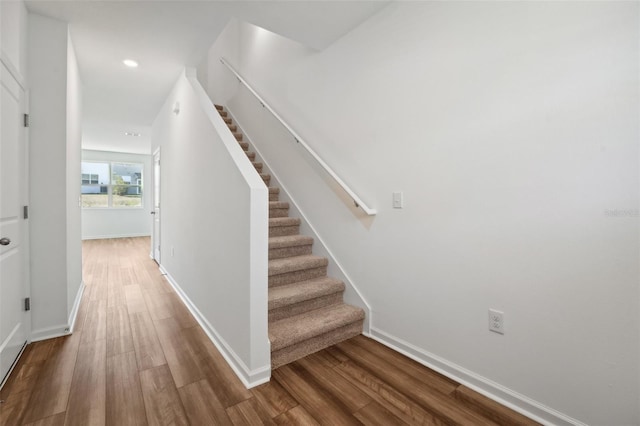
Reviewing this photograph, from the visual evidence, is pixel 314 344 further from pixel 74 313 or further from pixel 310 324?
pixel 74 313

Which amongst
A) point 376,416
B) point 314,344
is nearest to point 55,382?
point 314,344

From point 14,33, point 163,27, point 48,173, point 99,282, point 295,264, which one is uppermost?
point 163,27

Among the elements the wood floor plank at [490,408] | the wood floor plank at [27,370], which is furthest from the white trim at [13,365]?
the wood floor plank at [490,408]

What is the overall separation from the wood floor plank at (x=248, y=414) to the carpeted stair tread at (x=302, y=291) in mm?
659

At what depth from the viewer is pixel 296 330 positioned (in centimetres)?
205

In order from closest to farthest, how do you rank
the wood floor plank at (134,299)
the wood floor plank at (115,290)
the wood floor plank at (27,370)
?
the wood floor plank at (27,370) < the wood floor plank at (134,299) < the wood floor plank at (115,290)

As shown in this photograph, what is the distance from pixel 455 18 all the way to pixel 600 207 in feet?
4.24

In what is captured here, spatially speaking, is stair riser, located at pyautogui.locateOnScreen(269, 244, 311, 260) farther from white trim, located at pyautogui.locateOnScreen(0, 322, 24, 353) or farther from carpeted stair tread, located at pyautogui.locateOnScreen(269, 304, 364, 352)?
white trim, located at pyautogui.locateOnScreen(0, 322, 24, 353)

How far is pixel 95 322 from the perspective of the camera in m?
2.60

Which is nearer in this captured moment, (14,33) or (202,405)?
(202,405)

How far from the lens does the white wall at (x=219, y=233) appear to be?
1.74 m

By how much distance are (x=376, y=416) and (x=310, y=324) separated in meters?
0.78

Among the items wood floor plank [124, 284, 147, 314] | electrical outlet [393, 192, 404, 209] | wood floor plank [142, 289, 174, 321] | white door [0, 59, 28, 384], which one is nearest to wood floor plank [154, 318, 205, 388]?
wood floor plank [142, 289, 174, 321]

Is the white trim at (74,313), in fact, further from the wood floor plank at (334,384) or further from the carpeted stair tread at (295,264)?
the wood floor plank at (334,384)
